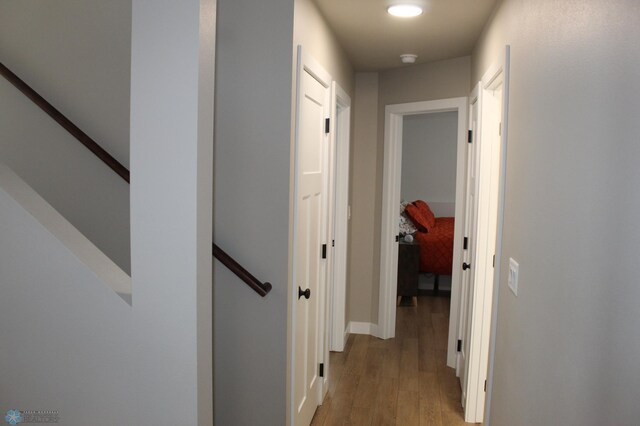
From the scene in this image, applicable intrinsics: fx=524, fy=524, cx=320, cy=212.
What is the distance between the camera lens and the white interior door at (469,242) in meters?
3.36

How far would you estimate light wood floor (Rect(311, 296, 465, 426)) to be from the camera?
3.28 meters

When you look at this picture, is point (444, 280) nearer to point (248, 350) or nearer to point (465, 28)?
point (465, 28)

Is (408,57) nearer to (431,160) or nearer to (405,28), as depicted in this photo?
(405,28)

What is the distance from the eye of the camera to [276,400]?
99.5 inches

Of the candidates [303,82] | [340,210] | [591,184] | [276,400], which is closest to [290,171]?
[303,82]

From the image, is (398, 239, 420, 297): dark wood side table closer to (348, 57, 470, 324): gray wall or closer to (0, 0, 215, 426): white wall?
(348, 57, 470, 324): gray wall

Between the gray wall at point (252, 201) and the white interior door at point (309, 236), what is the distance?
12 centimetres

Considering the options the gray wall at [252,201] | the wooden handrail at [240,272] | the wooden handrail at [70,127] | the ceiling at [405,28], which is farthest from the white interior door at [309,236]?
the wooden handrail at [70,127]

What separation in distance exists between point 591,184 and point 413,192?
6767 millimetres

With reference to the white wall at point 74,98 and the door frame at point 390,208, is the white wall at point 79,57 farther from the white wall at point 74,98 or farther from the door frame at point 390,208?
the door frame at point 390,208

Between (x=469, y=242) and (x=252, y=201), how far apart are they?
1.79 m

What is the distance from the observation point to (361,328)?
16.0ft

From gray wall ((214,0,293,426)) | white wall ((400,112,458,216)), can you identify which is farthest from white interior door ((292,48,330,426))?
white wall ((400,112,458,216))

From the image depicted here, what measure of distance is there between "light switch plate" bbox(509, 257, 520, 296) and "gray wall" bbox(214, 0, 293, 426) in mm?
994
